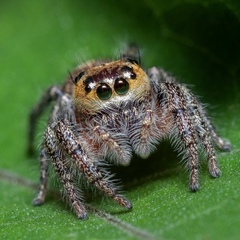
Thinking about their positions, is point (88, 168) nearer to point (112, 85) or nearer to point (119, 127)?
point (119, 127)

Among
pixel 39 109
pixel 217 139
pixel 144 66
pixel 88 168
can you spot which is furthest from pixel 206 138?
pixel 39 109

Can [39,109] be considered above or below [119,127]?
below

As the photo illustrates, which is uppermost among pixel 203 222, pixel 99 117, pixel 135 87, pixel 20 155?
pixel 135 87

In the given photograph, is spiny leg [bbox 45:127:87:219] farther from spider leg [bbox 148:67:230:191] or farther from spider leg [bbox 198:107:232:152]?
spider leg [bbox 198:107:232:152]

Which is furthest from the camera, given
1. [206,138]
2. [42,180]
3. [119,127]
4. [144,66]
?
[144,66]

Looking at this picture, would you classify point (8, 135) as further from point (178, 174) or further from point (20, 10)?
point (178, 174)

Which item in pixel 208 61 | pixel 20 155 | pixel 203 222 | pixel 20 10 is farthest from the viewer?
pixel 20 10

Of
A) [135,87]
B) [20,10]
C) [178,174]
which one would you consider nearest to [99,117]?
[135,87]

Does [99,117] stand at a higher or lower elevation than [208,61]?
lower
